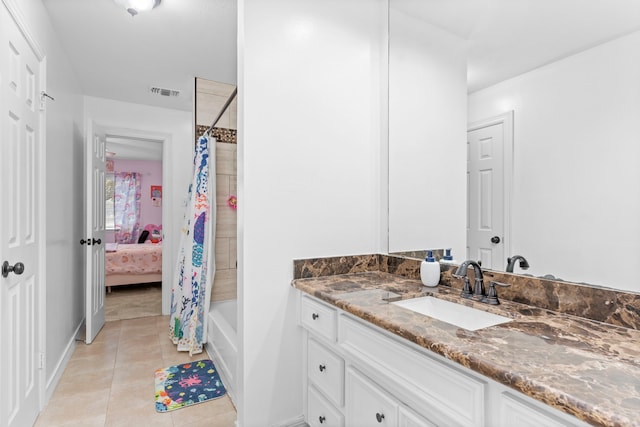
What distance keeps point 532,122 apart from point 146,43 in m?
2.74

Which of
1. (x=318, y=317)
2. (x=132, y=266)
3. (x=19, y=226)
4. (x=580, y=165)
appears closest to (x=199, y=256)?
(x=19, y=226)

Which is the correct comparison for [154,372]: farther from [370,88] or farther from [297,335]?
[370,88]

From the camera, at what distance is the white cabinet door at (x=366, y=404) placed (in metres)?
1.15

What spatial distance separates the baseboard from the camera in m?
2.12

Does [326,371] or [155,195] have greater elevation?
[155,195]

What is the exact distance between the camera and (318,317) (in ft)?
5.00

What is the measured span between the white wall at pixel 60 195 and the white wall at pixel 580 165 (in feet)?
7.83

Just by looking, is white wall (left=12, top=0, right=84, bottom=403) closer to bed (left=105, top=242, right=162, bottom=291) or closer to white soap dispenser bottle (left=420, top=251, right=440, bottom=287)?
bed (left=105, top=242, right=162, bottom=291)

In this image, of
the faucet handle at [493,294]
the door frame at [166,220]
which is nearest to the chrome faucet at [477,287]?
the faucet handle at [493,294]

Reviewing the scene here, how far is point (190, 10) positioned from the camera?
87.8 inches

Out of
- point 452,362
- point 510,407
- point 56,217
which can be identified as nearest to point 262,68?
point 452,362

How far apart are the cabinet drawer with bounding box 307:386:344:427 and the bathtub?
1.84 feet

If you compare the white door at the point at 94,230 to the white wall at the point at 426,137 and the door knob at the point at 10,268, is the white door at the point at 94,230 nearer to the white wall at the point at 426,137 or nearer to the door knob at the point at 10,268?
the door knob at the point at 10,268

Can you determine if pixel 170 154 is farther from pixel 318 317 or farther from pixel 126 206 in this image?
pixel 126 206
